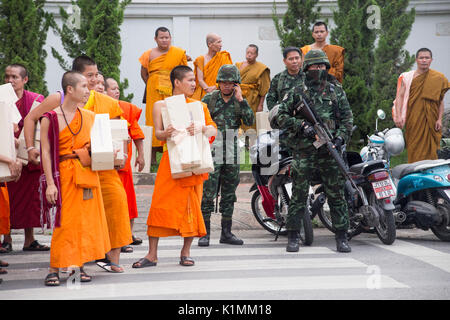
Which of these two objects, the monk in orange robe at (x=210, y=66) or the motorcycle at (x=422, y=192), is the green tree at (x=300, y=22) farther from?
the motorcycle at (x=422, y=192)

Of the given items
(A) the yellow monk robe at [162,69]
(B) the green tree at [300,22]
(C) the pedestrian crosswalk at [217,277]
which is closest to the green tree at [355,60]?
(B) the green tree at [300,22]

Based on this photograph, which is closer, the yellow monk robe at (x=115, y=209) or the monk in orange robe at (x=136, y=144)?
the yellow monk robe at (x=115, y=209)

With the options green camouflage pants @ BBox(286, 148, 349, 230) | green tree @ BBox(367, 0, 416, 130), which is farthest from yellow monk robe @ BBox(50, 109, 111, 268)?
green tree @ BBox(367, 0, 416, 130)

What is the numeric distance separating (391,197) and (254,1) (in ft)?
32.9

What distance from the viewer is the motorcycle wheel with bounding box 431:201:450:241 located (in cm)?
795

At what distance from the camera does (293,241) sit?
7.60m

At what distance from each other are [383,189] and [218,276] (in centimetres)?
240

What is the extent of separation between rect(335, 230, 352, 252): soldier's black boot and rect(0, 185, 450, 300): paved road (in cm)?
9

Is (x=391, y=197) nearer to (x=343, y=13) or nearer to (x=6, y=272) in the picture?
(x=6, y=272)

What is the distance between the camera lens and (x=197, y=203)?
6.75 metres

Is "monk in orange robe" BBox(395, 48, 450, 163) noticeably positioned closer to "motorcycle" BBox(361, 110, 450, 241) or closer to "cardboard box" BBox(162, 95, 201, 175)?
"motorcycle" BBox(361, 110, 450, 241)

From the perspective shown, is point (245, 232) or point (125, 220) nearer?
point (125, 220)

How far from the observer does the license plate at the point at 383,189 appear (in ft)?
25.4
